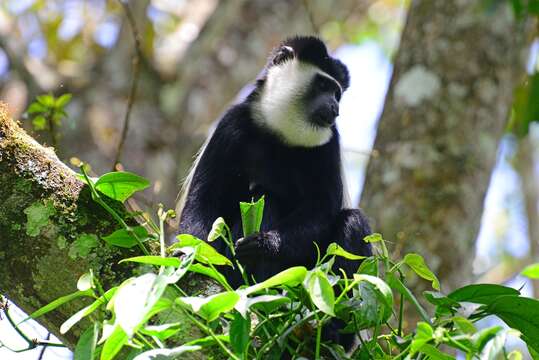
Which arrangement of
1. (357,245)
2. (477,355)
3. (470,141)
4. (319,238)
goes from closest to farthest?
1. (477,355)
2. (357,245)
3. (319,238)
4. (470,141)

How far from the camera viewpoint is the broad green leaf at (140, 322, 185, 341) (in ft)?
4.34

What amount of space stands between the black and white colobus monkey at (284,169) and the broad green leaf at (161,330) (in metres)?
0.99

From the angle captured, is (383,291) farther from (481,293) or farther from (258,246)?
(258,246)

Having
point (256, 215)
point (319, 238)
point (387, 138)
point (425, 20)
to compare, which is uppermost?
point (425, 20)

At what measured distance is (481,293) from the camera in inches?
58.9

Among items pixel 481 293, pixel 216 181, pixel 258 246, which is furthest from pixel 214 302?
pixel 216 181

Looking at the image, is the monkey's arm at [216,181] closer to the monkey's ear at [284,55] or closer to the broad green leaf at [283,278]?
the monkey's ear at [284,55]

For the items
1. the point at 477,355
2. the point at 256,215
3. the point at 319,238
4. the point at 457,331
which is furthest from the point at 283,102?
the point at 477,355

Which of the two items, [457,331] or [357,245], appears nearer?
[457,331]

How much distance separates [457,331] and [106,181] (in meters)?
0.78

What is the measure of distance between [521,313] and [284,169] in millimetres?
1657

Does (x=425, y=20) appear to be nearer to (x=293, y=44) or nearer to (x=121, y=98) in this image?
(x=293, y=44)

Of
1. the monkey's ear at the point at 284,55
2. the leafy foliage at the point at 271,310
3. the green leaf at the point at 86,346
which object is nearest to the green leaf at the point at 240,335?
the leafy foliage at the point at 271,310

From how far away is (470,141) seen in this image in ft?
10.4
